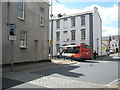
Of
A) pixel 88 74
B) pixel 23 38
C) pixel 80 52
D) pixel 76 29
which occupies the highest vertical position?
pixel 76 29

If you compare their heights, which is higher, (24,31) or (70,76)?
(24,31)

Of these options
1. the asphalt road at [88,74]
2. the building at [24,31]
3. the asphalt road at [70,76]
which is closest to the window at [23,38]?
the building at [24,31]

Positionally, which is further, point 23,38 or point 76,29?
point 76,29

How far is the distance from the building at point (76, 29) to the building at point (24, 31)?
51.5 ft

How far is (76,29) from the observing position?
3388cm

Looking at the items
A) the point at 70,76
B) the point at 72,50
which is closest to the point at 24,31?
the point at 70,76

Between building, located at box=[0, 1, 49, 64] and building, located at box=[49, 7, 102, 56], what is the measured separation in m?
15.7

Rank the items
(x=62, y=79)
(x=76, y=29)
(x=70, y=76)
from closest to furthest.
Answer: (x=62, y=79)
(x=70, y=76)
(x=76, y=29)

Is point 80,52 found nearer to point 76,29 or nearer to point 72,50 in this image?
point 72,50

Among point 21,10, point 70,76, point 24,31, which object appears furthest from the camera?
point 24,31

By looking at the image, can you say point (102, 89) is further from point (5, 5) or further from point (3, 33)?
point (5, 5)

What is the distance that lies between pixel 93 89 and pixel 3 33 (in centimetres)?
956

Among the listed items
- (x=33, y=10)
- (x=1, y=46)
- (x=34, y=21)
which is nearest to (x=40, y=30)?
(x=34, y=21)

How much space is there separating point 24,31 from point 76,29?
20503 mm
